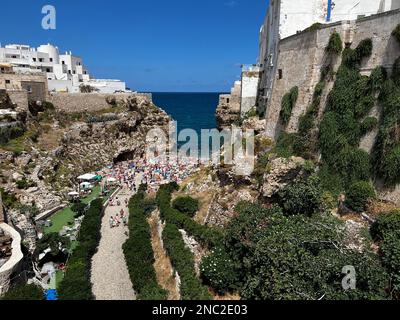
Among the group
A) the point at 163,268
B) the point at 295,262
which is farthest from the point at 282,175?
the point at 163,268

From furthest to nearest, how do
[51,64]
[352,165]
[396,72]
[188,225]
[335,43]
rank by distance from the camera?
[51,64], [188,225], [335,43], [352,165], [396,72]

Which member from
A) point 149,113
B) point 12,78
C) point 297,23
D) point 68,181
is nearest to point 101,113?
point 149,113

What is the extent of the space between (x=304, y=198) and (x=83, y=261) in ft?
41.9

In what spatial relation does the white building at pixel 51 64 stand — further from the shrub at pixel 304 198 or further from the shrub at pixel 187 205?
the shrub at pixel 304 198

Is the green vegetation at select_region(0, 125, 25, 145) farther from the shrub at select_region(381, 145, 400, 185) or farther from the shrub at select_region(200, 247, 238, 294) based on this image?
the shrub at select_region(381, 145, 400, 185)

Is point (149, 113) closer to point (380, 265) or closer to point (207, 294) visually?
point (207, 294)

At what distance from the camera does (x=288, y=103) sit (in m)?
21.2

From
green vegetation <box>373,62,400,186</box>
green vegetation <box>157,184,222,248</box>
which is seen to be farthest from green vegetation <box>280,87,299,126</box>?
green vegetation <box>157,184,222,248</box>

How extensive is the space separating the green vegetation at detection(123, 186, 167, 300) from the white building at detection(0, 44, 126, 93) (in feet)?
119

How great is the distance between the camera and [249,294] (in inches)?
543

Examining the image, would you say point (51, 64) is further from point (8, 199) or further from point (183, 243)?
point (183, 243)

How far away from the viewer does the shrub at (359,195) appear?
15.0 m

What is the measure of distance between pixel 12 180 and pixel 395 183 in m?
26.8

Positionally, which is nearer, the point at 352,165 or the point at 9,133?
the point at 352,165
